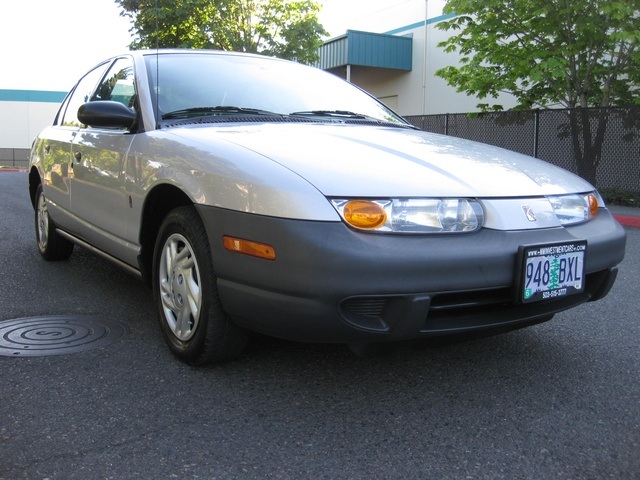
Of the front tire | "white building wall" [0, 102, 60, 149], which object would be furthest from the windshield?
"white building wall" [0, 102, 60, 149]

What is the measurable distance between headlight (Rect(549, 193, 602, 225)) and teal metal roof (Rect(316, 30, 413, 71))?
19.0 m

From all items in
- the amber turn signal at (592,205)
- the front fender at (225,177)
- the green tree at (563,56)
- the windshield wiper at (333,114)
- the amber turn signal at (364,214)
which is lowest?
the amber turn signal at (592,205)

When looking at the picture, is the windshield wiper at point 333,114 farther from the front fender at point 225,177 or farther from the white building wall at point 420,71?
the white building wall at point 420,71

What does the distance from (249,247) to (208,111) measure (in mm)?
1239

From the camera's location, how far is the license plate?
8.00 feet

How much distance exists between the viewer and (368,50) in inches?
848

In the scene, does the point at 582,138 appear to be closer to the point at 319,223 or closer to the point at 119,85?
the point at 119,85

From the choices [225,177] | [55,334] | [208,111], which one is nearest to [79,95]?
[208,111]

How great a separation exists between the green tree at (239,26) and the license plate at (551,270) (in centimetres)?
1906

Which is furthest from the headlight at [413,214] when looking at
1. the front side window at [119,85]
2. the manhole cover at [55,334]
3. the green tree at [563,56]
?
the green tree at [563,56]

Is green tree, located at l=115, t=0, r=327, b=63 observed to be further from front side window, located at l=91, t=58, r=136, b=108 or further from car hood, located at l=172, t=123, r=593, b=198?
car hood, located at l=172, t=123, r=593, b=198

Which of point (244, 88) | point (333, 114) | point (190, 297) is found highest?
point (244, 88)

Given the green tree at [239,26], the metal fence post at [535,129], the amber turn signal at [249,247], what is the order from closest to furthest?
the amber turn signal at [249,247]
the metal fence post at [535,129]
the green tree at [239,26]

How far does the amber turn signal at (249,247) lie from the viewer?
2.35m
